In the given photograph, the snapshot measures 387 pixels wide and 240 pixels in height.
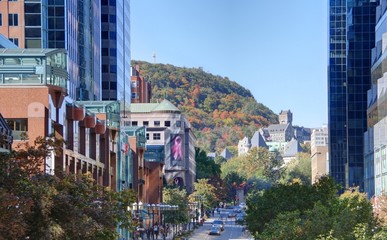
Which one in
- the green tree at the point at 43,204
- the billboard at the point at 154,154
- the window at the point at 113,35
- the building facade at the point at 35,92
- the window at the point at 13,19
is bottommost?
the billboard at the point at 154,154

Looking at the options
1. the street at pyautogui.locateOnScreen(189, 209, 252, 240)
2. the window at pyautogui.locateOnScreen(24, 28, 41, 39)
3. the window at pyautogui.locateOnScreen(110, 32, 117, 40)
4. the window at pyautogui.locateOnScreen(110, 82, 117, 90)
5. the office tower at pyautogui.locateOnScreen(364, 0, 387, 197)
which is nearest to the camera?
the office tower at pyautogui.locateOnScreen(364, 0, 387, 197)

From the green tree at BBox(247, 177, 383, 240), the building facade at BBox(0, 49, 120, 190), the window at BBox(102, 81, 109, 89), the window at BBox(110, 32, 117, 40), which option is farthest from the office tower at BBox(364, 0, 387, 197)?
the building facade at BBox(0, 49, 120, 190)

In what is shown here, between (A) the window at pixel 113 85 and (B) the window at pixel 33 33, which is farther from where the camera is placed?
(A) the window at pixel 113 85

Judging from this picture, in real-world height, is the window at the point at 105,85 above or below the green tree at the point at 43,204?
above

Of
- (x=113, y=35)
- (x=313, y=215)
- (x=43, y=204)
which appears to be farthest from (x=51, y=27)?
(x=43, y=204)

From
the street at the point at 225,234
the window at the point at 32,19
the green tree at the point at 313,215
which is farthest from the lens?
the street at the point at 225,234

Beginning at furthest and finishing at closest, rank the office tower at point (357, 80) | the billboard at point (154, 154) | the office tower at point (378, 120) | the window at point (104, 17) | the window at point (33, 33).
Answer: the billboard at point (154, 154) < the office tower at point (357, 80) < the window at point (104, 17) < the window at point (33, 33) < the office tower at point (378, 120)

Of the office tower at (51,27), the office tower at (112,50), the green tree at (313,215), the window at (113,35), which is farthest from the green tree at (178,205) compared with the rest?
the green tree at (313,215)

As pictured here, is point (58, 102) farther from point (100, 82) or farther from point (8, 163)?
point (100, 82)

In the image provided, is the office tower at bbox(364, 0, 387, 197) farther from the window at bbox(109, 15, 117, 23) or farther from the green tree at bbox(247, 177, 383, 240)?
the window at bbox(109, 15, 117, 23)

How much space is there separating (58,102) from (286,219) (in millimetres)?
15006

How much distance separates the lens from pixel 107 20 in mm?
139125

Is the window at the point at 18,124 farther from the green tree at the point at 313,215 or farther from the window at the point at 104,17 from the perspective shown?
the window at the point at 104,17

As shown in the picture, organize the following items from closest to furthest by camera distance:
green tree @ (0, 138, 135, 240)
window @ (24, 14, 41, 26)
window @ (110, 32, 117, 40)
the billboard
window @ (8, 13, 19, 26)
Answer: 1. green tree @ (0, 138, 135, 240)
2. window @ (8, 13, 19, 26)
3. window @ (24, 14, 41, 26)
4. window @ (110, 32, 117, 40)
5. the billboard
